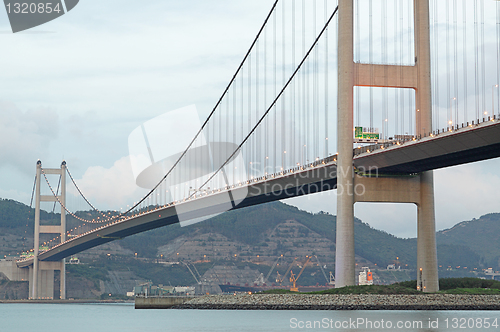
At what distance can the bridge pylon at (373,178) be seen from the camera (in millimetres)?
48688

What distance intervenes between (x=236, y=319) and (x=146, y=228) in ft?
108

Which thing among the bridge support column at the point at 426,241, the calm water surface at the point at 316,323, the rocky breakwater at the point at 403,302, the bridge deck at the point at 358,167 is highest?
the bridge deck at the point at 358,167

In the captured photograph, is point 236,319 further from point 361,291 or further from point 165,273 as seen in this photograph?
point 165,273

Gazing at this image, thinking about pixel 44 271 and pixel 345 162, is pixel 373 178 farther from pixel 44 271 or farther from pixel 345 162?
pixel 44 271

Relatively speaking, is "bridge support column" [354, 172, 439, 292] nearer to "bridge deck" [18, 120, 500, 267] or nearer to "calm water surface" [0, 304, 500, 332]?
"bridge deck" [18, 120, 500, 267]

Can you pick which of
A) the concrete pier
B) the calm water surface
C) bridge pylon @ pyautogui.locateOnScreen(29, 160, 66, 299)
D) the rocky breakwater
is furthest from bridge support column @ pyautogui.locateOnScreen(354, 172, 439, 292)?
bridge pylon @ pyautogui.locateOnScreen(29, 160, 66, 299)

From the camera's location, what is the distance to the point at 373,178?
4922cm

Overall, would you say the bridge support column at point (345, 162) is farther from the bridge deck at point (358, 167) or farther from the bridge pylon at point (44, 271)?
the bridge pylon at point (44, 271)

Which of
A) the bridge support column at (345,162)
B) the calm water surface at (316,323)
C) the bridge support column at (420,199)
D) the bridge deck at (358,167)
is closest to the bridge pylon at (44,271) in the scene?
the bridge deck at (358,167)

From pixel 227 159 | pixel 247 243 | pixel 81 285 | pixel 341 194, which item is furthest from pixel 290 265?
pixel 341 194

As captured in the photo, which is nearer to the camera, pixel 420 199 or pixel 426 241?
pixel 426 241

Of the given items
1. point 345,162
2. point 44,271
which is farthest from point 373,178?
point 44,271

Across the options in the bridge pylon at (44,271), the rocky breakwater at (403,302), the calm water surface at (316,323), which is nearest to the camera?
the calm water surface at (316,323)

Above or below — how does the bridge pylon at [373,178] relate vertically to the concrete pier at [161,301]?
above
